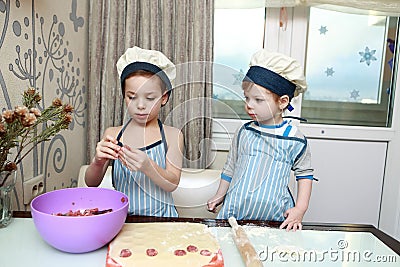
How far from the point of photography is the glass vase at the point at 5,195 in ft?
3.10

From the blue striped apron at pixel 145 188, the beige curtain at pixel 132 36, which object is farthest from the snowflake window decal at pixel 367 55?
the blue striped apron at pixel 145 188

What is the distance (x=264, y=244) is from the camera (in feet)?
3.01

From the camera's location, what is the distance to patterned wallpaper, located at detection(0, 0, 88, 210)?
1133 millimetres

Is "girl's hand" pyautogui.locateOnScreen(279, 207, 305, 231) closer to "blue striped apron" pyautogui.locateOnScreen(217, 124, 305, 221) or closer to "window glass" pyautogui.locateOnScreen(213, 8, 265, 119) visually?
"blue striped apron" pyautogui.locateOnScreen(217, 124, 305, 221)

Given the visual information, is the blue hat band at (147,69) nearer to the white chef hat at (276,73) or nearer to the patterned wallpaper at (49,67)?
the white chef hat at (276,73)

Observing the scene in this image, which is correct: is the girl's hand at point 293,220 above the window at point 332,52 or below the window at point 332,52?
below

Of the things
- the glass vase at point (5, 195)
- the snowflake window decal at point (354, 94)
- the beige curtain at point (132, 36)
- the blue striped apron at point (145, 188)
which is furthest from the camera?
the snowflake window decal at point (354, 94)

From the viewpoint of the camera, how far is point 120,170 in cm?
123

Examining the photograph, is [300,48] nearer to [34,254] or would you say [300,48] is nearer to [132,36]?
[132,36]

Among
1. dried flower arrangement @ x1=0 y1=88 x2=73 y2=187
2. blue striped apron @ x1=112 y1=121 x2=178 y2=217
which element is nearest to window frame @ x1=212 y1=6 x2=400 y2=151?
blue striped apron @ x1=112 y1=121 x2=178 y2=217

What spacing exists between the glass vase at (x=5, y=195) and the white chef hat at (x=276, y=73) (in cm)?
71

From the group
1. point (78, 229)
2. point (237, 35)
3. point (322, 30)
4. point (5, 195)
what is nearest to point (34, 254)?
point (78, 229)

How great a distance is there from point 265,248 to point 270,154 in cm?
39

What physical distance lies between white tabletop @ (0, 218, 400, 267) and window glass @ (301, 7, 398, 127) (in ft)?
3.77
